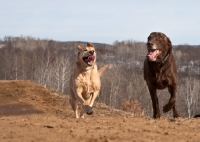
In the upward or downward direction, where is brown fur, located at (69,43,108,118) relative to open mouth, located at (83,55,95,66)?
downward

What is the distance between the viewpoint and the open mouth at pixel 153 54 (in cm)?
904

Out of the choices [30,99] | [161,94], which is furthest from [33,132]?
[161,94]

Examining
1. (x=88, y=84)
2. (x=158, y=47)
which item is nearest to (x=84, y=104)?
(x=88, y=84)

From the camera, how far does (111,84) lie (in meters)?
62.8

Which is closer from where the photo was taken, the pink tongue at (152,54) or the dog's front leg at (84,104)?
the pink tongue at (152,54)

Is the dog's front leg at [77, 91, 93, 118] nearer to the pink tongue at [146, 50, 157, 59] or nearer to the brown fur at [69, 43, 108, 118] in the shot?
the brown fur at [69, 43, 108, 118]

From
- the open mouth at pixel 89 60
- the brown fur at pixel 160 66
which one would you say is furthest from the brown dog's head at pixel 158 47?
the open mouth at pixel 89 60

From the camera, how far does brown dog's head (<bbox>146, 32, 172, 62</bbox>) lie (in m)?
9.05

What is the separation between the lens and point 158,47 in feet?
29.9

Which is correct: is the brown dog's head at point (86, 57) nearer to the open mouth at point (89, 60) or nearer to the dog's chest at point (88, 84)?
the open mouth at point (89, 60)

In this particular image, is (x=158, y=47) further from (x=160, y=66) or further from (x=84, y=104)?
(x=84, y=104)

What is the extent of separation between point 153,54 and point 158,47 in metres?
0.18

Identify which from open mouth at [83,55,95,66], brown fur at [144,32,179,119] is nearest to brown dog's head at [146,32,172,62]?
brown fur at [144,32,179,119]

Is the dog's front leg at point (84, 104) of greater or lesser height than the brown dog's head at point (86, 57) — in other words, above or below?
below
